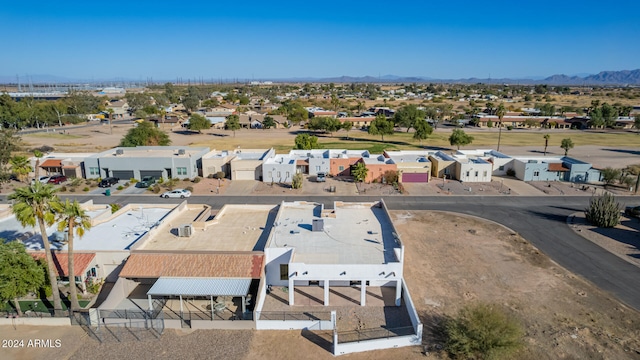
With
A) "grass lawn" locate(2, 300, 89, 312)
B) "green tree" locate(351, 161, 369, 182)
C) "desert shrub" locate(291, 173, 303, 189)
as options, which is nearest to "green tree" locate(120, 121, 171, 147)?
"desert shrub" locate(291, 173, 303, 189)

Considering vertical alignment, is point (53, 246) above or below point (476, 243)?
above

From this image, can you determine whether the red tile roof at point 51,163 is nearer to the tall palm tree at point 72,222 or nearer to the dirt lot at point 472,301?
the tall palm tree at point 72,222

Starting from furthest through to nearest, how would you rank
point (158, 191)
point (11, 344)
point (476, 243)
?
point (158, 191), point (476, 243), point (11, 344)

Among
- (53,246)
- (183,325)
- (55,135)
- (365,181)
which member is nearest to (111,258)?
(53,246)

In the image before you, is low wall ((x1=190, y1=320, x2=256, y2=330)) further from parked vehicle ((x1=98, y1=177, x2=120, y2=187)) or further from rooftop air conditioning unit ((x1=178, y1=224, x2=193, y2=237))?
parked vehicle ((x1=98, y1=177, x2=120, y2=187))

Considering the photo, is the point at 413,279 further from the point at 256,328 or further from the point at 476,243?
the point at 256,328

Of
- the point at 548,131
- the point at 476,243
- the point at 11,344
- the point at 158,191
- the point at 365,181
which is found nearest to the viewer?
the point at 11,344

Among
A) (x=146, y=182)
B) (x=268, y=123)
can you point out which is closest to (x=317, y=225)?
(x=146, y=182)

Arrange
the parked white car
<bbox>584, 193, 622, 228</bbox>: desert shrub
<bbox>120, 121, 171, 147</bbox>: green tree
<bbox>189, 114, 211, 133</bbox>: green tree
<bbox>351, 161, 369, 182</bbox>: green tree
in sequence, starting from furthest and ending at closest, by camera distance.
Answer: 1. <bbox>189, 114, 211, 133</bbox>: green tree
2. <bbox>120, 121, 171, 147</bbox>: green tree
3. <bbox>351, 161, 369, 182</bbox>: green tree
4. the parked white car
5. <bbox>584, 193, 622, 228</bbox>: desert shrub

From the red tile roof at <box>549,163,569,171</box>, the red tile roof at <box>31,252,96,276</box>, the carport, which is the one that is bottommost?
the carport
